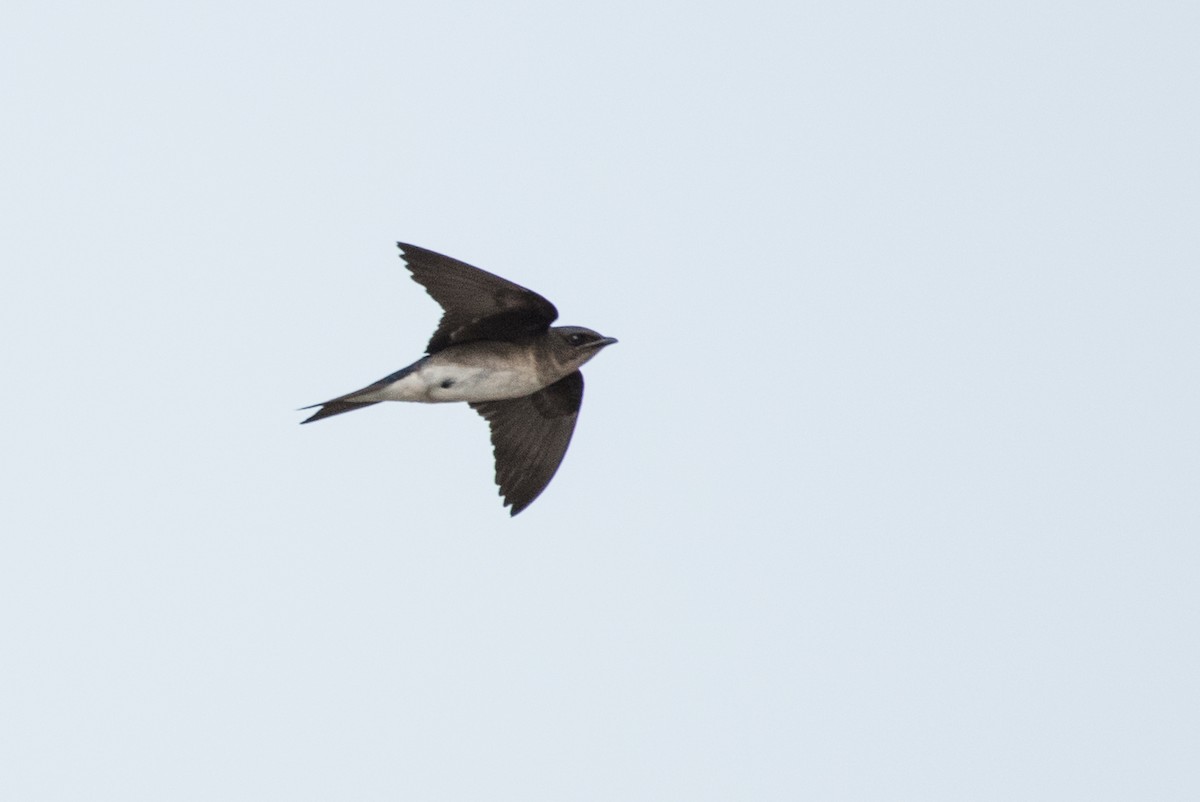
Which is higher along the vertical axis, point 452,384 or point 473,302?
point 473,302

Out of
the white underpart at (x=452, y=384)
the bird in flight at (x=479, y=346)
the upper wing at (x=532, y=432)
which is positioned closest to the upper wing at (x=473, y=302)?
the bird in flight at (x=479, y=346)

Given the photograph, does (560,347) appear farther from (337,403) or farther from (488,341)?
(337,403)

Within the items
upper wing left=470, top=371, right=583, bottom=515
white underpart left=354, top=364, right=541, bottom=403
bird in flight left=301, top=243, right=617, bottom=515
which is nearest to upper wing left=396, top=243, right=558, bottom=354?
bird in flight left=301, top=243, right=617, bottom=515

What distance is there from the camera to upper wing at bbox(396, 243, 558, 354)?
11445 mm

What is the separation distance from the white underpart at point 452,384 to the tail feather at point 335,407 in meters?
0.06

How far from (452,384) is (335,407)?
70 cm

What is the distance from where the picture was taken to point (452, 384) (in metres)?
11.8

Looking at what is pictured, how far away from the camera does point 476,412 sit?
41.3 ft

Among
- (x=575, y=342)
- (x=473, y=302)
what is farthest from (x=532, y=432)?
(x=473, y=302)

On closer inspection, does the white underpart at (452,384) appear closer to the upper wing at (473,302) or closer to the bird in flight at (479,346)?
the bird in flight at (479,346)

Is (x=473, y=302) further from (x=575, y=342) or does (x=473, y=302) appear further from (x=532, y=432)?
(x=532, y=432)

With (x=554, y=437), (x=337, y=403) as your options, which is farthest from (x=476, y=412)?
(x=337, y=403)

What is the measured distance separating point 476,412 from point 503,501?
22.8 inches

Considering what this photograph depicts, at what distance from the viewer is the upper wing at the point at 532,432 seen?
40.9 feet
